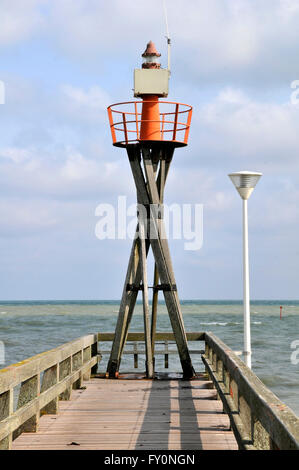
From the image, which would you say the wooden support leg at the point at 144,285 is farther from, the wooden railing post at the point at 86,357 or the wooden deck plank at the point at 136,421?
the wooden railing post at the point at 86,357

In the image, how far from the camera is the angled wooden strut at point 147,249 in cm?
1045

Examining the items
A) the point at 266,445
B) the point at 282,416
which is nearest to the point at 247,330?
the point at 266,445

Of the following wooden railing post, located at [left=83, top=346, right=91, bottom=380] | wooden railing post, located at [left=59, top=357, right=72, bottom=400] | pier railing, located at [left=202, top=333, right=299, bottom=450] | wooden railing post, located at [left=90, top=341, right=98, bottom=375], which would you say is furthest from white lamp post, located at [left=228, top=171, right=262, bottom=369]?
wooden railing post, located at [left=90, top=341, right=98, bottom=375]

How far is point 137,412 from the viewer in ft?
25.6

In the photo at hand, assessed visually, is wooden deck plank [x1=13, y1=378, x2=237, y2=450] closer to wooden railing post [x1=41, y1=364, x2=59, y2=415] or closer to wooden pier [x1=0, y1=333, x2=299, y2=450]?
wooden pier [x1=0, y1=333, x2=299, y2=450]

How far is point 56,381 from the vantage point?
24.2 feet

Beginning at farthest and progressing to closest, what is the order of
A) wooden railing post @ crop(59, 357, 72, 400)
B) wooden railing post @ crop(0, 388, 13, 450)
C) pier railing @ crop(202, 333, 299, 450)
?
1. wooden railing post @ crop(59, 357, 72, 400)
2. wooden railing post @ crop(0, 388, 13, 450)
3. pier railing @ crop(202, 333, 299, 450)

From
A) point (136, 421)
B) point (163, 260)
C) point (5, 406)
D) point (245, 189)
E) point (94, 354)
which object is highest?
point (245, 189)

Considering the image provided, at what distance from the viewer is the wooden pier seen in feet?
15.8

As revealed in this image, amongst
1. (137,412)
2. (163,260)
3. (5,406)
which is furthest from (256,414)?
(163,260)

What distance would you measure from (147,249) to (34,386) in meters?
4.71

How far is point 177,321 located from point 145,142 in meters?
2.85

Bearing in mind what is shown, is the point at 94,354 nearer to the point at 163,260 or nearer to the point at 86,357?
the point at 86,357

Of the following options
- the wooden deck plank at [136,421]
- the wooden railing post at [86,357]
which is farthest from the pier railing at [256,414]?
the wooden railing post at [86,357]
